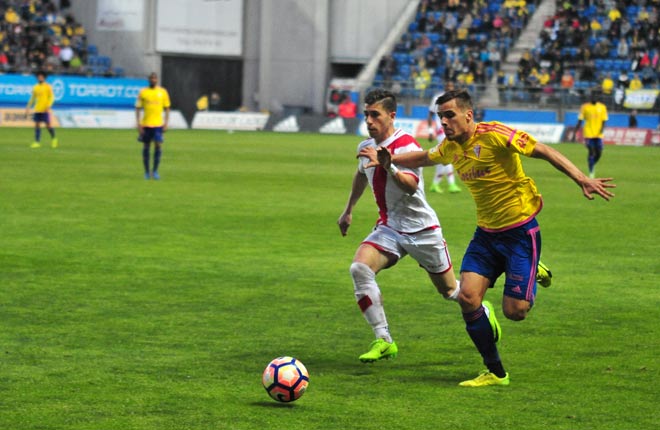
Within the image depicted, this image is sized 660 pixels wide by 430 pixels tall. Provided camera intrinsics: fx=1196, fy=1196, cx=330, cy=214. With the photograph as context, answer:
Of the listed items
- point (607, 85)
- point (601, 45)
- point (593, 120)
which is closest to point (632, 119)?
point (607, 85)

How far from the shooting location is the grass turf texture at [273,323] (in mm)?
7082

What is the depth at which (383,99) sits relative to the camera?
28.3ft

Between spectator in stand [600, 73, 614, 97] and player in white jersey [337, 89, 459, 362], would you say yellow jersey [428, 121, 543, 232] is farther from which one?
spectator in stand [600, 73, 614, 97]

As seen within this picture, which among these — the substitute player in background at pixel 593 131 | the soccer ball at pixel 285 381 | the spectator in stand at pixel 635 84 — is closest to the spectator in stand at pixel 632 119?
the spectator in stand at pixel 635 84

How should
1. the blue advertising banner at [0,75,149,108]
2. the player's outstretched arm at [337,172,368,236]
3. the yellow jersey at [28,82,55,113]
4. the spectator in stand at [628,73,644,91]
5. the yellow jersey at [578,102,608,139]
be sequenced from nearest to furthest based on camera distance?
the player's outstretched arm at [337,172,368,236], the yellow jersey at [578,102,608,139], the yellow jersey at [28,82,55,113], the spectator in stand at [628,73,644,91], the blue advertising banner at [0,75,149,108]

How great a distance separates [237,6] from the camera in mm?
62906

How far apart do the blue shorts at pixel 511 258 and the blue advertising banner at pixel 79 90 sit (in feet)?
148

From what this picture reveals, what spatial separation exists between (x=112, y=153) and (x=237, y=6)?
98.7 ft

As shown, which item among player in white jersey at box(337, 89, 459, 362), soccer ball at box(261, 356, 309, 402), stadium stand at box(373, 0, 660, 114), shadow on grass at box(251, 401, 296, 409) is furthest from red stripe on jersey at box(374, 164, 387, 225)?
stadium stand at box(373, 0, 660, 114)

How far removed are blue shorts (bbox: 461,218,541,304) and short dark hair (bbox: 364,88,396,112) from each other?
1.22 metres

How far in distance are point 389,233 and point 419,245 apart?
26 centimetres

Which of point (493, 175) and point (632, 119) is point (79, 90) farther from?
point (493, 175)

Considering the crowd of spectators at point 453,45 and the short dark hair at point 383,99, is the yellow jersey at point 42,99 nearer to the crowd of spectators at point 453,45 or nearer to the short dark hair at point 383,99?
the crowd of spectators at point 453,45

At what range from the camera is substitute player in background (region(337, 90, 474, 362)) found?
861 centimetres
